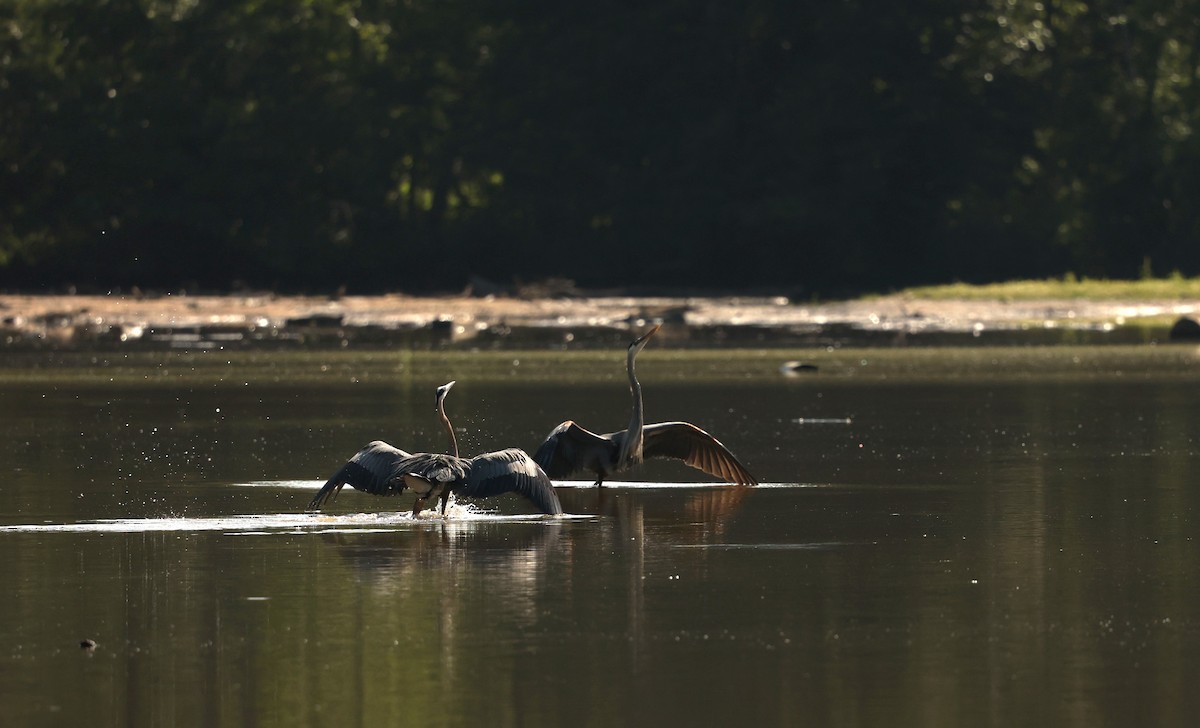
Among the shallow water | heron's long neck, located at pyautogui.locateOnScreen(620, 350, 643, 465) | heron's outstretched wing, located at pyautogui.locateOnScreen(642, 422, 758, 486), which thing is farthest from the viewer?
heron's outstretched wing, located at pyautogui.locateOnScreen(642, 422, 758, 486)

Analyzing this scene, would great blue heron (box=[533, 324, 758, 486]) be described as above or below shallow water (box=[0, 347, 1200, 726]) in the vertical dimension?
above

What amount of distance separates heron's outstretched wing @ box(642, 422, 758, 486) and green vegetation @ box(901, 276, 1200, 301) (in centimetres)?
3738

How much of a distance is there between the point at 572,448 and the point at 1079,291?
130 feet

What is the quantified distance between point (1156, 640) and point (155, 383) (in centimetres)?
1956

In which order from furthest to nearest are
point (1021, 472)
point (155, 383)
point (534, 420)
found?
point (155, 383), point (534, 420), point (1021, 472)

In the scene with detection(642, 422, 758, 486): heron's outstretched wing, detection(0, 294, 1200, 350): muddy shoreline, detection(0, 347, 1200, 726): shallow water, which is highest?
detection(0, 294, 1200, 350): muddy shoreline

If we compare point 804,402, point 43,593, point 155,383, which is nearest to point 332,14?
point 155,383

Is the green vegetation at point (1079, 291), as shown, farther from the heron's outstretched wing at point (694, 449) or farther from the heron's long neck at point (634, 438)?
the heron's long neck at point (634, 438)

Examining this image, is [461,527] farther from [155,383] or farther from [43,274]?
[43,274]

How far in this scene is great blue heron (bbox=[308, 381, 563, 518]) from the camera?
12.8m

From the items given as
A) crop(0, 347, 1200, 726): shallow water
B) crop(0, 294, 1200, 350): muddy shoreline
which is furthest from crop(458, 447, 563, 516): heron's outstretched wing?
crop(0, 294, 1200, 350): muddy shoreline

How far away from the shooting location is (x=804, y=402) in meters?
23.7

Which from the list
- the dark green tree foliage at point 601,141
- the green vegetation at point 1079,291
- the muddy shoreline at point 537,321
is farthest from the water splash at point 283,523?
the dark green tree foliage at point 601,141

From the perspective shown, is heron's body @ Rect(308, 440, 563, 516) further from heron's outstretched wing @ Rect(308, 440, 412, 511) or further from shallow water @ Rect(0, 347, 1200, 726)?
shallow water @ Rect(0, 347, 1200, 726)
